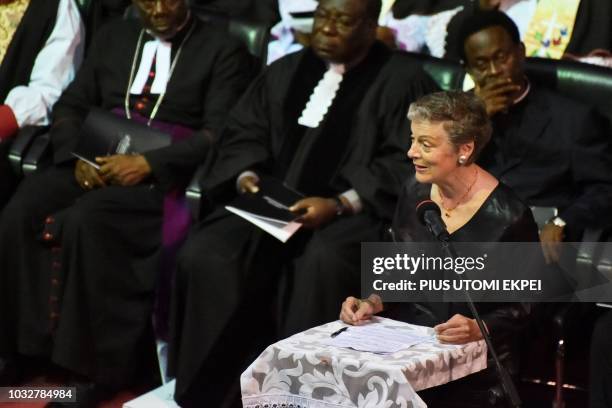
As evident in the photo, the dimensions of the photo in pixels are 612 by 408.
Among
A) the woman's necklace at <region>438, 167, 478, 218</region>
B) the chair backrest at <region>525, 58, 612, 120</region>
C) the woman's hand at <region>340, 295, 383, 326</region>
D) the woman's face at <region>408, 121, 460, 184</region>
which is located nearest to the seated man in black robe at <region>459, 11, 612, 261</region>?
the chair backrest at <region>525, 58, 612, 120</region>

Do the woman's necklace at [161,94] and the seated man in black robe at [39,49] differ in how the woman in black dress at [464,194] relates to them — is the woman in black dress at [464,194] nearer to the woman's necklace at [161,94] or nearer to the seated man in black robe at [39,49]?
the woman's necklace at [161,94]

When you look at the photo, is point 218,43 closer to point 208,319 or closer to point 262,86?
point 262,86

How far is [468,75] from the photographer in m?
4.33

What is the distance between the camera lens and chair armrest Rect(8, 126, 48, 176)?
4676 mm

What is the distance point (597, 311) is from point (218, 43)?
2.10 m

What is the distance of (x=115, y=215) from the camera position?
433 cm

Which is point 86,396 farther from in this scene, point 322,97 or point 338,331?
point 338,331

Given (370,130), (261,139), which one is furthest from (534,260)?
(261,139)

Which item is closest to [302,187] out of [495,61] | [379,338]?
[495,61]

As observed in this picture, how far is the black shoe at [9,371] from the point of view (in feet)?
14.4

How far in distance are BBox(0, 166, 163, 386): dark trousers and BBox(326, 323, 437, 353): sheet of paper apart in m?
1.58

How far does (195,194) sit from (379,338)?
1614 millimetres

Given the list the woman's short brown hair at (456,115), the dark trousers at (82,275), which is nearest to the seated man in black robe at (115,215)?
the dark trousers at (82,275)

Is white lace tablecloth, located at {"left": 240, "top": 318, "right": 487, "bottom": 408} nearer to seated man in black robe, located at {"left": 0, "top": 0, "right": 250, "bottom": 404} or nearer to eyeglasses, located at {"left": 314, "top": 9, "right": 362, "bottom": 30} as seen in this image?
seated man in black robe, located at {"left": 0, "top": 0, "right": 250, "bottom": 404}
